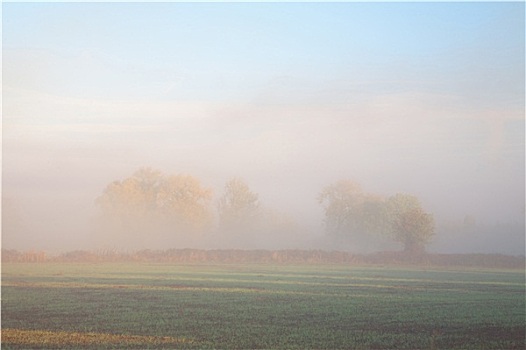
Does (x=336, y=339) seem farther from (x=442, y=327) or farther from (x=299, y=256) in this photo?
(x=299, y=256)

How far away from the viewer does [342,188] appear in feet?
353

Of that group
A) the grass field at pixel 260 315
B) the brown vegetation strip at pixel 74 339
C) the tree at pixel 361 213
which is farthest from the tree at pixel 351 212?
the brown vegetation strip at pixel 74 339

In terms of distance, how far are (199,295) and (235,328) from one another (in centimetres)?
1450

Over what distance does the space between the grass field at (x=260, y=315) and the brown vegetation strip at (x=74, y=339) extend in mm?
37

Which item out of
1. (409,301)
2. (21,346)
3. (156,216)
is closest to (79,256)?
(156,216)

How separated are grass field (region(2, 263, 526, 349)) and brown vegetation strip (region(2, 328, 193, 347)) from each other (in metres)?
0.04

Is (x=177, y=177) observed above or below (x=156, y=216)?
above

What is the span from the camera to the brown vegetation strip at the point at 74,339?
72.7ft

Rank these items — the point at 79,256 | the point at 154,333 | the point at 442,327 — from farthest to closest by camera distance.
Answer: the point at 79,256 < the point at 442,327 < the point at 154,333

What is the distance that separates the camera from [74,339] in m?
22.9

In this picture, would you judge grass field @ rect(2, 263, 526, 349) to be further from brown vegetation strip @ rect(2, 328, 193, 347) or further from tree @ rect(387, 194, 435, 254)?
tree @ rect(387, 194, 435, 254)

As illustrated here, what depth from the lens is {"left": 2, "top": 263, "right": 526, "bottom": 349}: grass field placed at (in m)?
22.6

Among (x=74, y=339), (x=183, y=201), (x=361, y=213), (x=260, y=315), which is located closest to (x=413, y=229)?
(x=361, y=213)

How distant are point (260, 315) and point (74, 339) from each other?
953 centimetres
